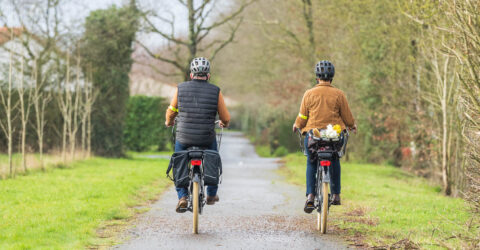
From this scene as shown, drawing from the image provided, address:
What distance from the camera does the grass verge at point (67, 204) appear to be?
22.4 feet

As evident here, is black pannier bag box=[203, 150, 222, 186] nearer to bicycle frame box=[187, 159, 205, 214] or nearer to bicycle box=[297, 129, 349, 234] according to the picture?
bicycle frame box=[187, 159, 205, 214]

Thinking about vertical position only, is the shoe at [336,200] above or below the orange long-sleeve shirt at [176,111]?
below

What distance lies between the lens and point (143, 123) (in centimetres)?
3362

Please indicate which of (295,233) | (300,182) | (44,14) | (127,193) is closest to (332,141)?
(295,233)

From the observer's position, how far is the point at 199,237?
6.97 metres

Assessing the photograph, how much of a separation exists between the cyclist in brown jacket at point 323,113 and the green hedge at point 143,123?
26.2 metres

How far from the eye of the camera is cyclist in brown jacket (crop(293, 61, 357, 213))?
7.39 m

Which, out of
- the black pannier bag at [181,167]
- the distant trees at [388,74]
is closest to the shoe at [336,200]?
the black pannier bag at [181,167]

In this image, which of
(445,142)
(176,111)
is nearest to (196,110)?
(176,111)

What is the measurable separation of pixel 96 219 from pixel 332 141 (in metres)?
3.37

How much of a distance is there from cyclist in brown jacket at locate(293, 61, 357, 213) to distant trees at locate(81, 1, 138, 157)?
16680 millimetres

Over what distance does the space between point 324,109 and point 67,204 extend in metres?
4.48

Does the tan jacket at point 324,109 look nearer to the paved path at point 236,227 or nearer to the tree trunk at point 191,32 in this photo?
the paved path at point 236,227

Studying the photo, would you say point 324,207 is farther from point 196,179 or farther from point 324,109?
point 196,179
